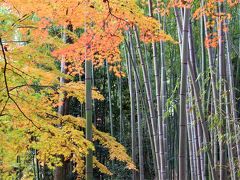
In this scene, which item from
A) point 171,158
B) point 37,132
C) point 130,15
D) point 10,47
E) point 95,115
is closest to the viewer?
point 130,15

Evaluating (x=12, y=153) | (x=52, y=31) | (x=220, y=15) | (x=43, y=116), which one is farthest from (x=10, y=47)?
(x=52, y=31)

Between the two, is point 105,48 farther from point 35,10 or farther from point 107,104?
point 107,104

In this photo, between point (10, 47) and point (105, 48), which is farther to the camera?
point (105, 48)

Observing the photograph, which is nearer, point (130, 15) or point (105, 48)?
point (130, 15)

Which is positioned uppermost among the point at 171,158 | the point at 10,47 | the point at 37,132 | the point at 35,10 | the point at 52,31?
the point at 52,31

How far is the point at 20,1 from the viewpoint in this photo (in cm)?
409

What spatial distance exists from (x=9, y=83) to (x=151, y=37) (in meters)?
1.63

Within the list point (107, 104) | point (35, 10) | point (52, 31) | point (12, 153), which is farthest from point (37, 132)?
point (107, 104)

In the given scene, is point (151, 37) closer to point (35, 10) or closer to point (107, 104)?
point (35, 10)

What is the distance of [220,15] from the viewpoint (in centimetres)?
473

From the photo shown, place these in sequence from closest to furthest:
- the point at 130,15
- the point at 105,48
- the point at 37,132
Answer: the point at 130,15, the point at 37,132, the point at 105,48

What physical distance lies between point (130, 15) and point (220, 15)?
1.69 metres

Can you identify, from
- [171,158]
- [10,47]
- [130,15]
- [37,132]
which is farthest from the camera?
[171,158]

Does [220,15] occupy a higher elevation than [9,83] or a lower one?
higher
